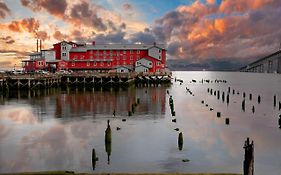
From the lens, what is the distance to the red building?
112250 mm

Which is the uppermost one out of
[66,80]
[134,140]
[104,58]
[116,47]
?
[116,47]

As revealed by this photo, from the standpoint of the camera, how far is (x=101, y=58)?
11519 cm

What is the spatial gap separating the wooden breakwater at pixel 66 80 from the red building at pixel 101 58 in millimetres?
10278

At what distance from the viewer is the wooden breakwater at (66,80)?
76500 mm

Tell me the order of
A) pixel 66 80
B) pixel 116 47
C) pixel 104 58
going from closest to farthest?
pixel 66 80
pixel 104 58
pixel 116 47

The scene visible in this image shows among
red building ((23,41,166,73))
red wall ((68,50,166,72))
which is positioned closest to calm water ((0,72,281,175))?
red building ((23,41,166,73))

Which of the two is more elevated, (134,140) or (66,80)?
(66,80)

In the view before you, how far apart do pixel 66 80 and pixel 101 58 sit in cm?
2713

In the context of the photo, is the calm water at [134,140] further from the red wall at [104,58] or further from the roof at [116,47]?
the roof at [116,47]

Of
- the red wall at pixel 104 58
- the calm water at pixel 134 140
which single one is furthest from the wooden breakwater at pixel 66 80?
the calm water at pixel 134 140

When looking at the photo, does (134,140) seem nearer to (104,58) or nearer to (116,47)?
(104,58)

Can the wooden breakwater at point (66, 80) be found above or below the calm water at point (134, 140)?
above

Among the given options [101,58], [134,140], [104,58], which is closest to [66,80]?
[101,58]

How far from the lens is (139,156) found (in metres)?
23.3
